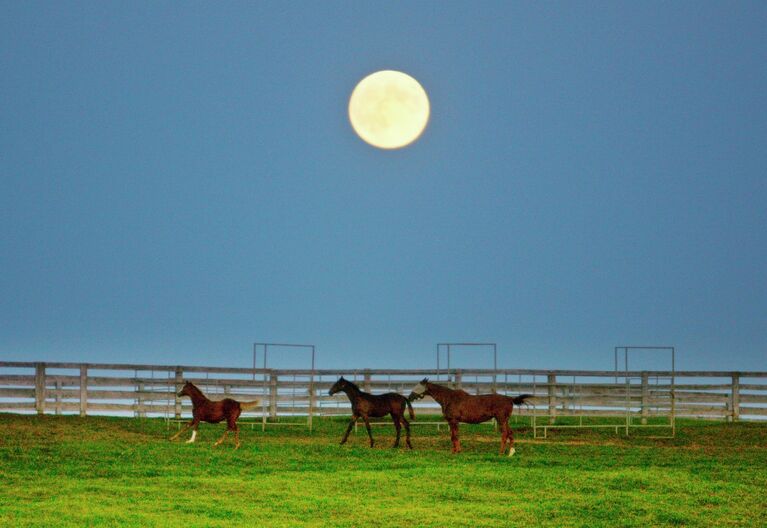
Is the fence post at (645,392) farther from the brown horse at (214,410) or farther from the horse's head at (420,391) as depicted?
the brown horse at (214,410)

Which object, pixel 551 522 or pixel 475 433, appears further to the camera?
pixel 475 433

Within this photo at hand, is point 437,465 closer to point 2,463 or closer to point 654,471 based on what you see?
point 654,471

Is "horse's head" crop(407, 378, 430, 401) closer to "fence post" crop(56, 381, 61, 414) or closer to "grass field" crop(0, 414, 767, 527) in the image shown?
"grass field" crop(0, 414, 767, 527)

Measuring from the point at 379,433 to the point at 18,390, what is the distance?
10943mm

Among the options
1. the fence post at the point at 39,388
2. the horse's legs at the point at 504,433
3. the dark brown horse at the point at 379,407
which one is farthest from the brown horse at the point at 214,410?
the fence post at the point at 39,388

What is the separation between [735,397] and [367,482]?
2002cm

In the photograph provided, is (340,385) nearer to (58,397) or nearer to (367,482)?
(367,482)

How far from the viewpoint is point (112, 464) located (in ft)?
57.5

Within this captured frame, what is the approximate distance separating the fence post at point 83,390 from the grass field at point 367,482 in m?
4.81

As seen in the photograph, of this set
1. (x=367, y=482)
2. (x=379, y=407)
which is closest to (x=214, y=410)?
(x=379, y=407)

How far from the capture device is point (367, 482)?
15.4 metres

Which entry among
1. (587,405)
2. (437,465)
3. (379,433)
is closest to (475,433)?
(379,433)

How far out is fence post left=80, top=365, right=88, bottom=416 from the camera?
28703 millimetres

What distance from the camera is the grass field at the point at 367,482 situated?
12.5m
